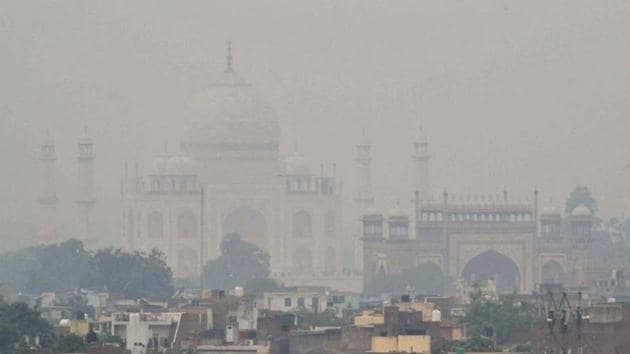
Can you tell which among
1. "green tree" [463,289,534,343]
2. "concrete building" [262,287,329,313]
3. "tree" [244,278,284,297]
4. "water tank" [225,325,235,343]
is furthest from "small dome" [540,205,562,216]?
"water tank" [225,325,235,343]

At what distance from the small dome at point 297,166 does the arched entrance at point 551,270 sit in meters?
18.6

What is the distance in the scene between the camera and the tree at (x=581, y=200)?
5694 inches

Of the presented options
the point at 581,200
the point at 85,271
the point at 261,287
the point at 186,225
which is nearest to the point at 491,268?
the point at 581,200

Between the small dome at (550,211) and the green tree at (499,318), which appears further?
the small dome at (550,211)

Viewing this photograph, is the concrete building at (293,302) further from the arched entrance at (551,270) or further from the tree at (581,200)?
the tree at (581,200)

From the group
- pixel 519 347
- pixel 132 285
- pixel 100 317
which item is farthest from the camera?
pixel 132 285

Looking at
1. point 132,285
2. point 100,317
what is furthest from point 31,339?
point 132,285

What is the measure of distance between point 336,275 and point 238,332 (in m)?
77.0

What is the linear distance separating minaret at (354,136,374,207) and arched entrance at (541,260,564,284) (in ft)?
56.1

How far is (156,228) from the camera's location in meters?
149

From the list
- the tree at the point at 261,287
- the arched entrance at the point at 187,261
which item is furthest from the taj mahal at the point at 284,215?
the tree at the point at 261,287

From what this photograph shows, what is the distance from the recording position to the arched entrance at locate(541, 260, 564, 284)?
131 m

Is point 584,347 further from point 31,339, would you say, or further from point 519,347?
point 31,339

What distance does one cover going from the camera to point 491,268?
137 metres
